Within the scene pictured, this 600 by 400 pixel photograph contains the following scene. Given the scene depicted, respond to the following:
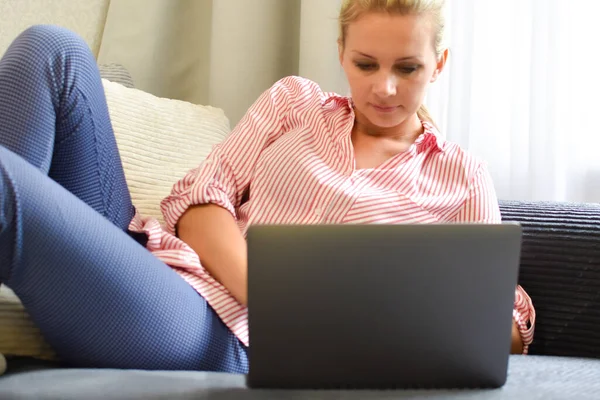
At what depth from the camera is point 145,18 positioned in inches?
71.2

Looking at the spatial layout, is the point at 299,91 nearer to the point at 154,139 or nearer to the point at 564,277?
the point at 154,139

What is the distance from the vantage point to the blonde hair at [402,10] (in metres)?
1.12

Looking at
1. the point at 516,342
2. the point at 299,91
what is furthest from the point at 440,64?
the point at 516,342

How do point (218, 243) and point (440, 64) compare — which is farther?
point (440, 64)

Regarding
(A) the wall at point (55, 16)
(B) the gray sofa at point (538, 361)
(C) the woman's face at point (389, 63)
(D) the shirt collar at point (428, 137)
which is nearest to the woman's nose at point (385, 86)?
(C) the woman's face at point (389, 63)

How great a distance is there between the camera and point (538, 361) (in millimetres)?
950

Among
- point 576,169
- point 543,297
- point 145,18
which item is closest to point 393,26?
point 543,297

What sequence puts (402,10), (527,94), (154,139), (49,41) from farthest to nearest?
(527,94), (154,139), (402,10), (49,41)

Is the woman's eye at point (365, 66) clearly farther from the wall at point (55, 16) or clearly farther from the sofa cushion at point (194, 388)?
the wall at point (55, 16)

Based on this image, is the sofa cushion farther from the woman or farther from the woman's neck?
the woman's neck

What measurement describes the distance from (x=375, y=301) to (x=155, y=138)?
742 millimetres

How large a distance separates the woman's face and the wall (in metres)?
0.87

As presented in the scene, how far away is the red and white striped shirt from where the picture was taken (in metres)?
1.08

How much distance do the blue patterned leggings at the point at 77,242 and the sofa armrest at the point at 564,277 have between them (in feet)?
1.49
